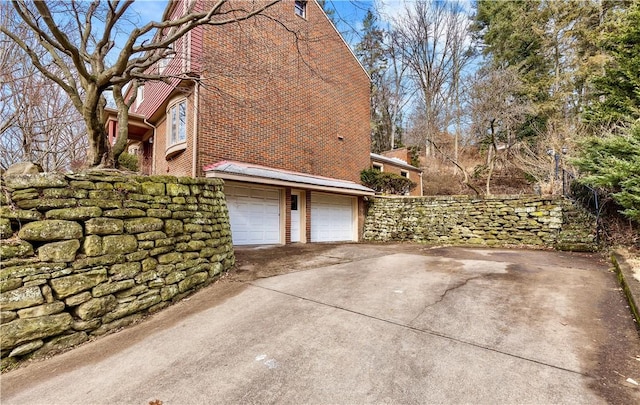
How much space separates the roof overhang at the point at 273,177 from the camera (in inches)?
320

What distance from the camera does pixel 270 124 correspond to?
33.7 feet

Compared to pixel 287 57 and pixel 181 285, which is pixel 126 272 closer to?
pixel 181 285

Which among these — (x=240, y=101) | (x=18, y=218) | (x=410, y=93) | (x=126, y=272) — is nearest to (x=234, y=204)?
(x=240, y=101)

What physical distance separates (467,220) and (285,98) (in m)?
7.91

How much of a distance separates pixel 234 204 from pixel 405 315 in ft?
22.2

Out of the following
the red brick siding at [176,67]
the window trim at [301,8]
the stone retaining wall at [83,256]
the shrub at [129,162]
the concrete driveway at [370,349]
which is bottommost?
the concrete driveway at [370,349]

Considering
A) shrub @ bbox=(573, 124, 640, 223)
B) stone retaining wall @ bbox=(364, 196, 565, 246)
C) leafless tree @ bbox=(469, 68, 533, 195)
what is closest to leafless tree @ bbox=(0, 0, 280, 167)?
shrub @ bbox=(573, 124, 640, 223)

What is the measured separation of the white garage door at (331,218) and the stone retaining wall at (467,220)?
1007 millimetres

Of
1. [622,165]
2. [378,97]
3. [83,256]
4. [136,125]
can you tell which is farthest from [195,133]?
[378,97]

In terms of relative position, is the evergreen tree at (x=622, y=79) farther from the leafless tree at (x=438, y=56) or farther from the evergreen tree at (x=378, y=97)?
the evergreen tree at (x=378, y=97)

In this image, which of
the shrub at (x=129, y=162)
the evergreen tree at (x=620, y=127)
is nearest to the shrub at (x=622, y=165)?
the evergreen tree at (x=620, y=127)

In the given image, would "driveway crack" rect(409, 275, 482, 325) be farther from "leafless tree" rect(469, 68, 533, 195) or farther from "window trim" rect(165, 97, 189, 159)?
"leafless tree" rect(469, 68, 533, 195)

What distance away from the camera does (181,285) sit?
15.5ft

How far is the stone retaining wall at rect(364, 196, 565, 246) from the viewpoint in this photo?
8.55 m
